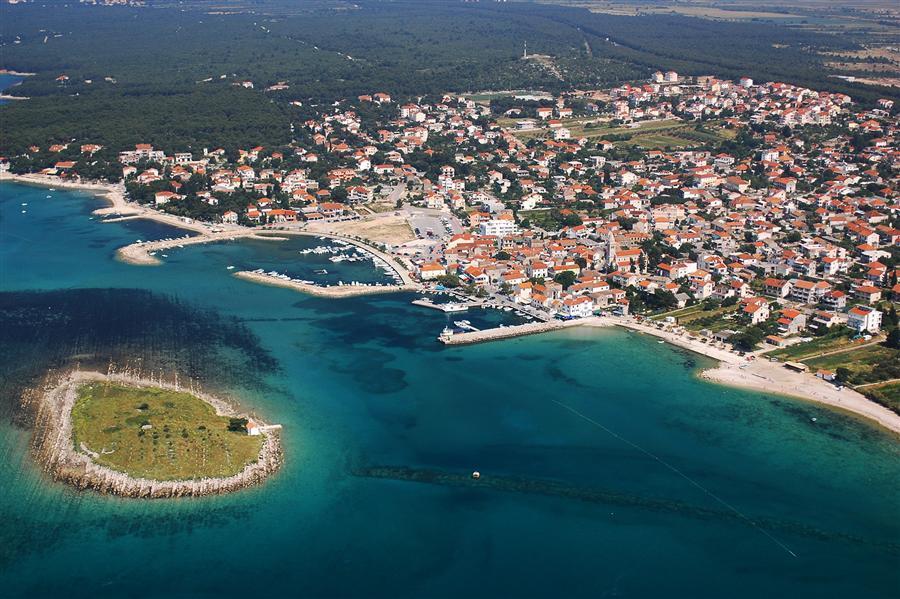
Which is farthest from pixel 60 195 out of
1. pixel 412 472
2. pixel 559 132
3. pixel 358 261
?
pixel 412 472

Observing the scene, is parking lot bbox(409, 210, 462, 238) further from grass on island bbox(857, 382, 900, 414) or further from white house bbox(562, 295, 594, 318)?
grass on island bbox(857, 382, 900, 414)

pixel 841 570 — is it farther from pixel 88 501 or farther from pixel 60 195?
pixel 60 195

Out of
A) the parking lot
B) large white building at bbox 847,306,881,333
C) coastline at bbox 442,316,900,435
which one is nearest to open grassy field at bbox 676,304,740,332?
coastline at bbox 442,316,900,435

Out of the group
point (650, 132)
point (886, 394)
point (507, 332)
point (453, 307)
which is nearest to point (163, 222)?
point (453, 307)

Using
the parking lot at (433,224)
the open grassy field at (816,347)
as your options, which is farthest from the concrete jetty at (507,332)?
the parking lot at (433,224)

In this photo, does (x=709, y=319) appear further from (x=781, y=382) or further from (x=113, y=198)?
(x=113, y=198)
